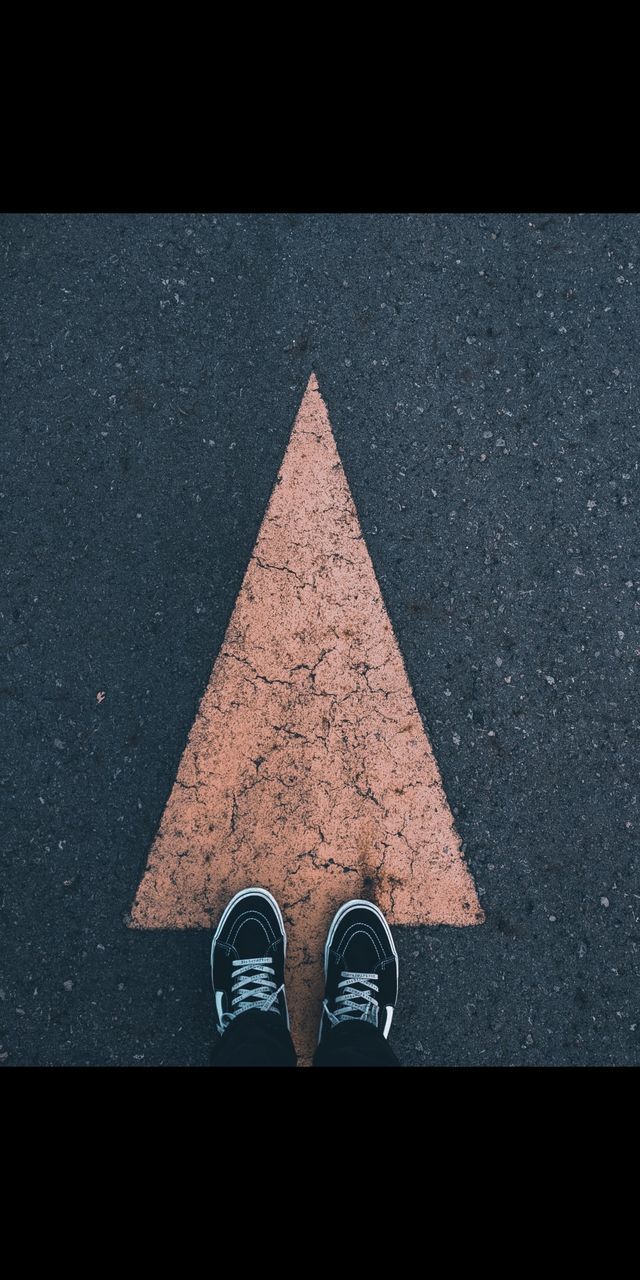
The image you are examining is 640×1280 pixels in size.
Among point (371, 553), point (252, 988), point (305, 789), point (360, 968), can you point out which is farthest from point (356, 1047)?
point (371, 553)

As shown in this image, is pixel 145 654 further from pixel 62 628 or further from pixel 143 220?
pixel 143 220

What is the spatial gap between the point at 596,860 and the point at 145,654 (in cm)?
179

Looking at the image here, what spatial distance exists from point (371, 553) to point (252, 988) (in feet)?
5.14

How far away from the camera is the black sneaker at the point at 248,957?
2205 millimetres

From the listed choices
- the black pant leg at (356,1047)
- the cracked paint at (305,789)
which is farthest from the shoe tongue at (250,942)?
the black pant leg at (356,1047)

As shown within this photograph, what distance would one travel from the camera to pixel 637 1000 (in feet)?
7.68

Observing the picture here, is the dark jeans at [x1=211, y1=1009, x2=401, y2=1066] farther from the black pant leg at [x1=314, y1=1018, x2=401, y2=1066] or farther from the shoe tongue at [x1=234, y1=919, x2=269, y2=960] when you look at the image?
the shoe tongue at [x1=234, y1=919, x2=269, y2=960]

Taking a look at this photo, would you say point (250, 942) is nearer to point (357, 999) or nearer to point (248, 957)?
point (248, 957)

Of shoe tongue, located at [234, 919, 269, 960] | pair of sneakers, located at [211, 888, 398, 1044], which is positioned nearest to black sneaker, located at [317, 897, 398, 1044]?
pair of sneakers, located at [211, 888, 398, 1044]

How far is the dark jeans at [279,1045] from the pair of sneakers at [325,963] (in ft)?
0.15

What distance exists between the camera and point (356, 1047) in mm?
2102

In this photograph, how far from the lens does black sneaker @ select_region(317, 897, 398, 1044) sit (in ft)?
7.27

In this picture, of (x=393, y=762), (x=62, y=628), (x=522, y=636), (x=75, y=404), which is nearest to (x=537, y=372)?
(x=522, y=636)

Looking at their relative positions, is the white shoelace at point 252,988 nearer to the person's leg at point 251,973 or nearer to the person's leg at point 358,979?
the person's leg at point 251,973
